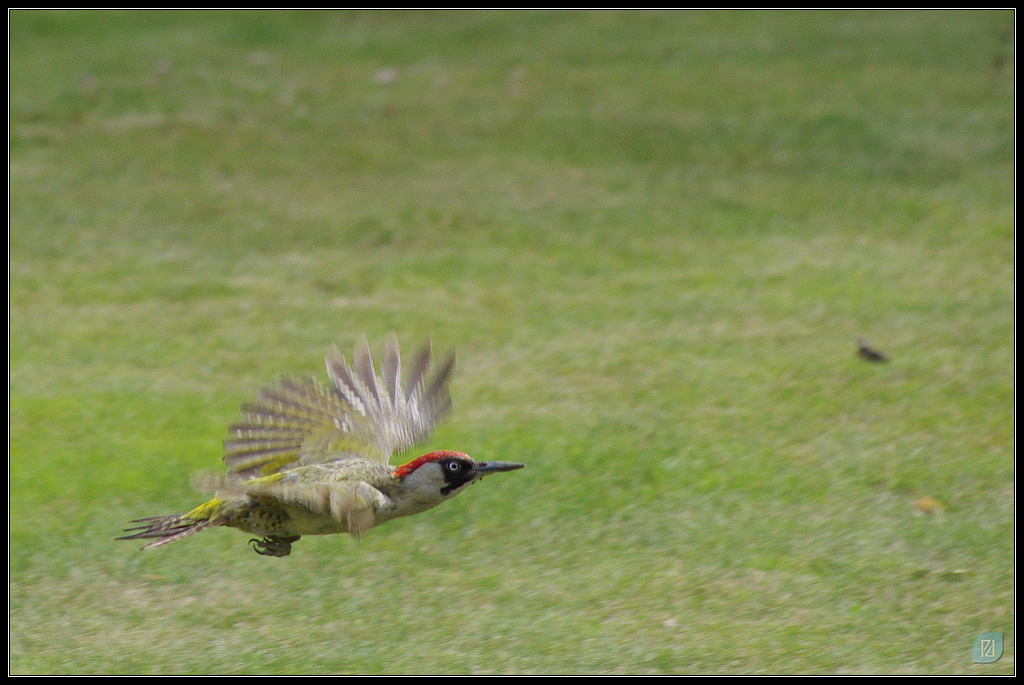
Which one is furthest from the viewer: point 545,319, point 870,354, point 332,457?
point 545,319

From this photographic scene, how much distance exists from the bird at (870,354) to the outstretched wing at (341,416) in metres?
4.44

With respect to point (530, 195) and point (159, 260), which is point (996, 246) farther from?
point (159, 260)

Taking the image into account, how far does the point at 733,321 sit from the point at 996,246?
8.86 feet

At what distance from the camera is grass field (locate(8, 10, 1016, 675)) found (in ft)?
19.3

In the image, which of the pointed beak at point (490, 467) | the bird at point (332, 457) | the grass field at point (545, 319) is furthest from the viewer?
the grass field at point (545, 319)

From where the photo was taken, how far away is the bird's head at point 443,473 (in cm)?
439

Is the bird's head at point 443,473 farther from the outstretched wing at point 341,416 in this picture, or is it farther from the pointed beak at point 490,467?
the outstretched wing at point 341,416

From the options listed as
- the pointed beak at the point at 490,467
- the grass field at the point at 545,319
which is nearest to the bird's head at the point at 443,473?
the pointed beak at the point at 490,467

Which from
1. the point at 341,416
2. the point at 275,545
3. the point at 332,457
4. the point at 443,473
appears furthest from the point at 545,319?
the point at 443,473

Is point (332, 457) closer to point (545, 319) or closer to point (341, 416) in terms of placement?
point (341, 416)

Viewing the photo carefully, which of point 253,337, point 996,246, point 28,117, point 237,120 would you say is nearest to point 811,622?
point 253,337

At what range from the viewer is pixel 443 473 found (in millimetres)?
4391

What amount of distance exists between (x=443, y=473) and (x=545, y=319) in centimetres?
551

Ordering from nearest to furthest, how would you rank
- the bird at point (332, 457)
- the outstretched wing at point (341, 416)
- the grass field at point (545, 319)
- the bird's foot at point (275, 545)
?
the bird at point (332, 457) → the bird's foot at point (275, 545) → the outstretched wing at point (341, 416) → the grass field at point (545, 319)
